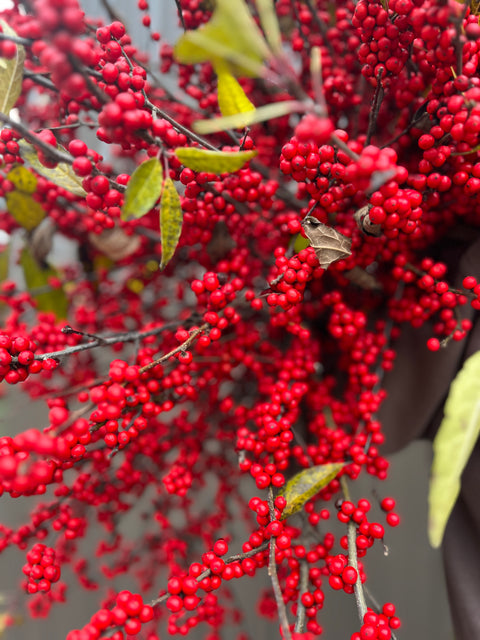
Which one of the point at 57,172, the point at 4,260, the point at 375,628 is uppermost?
the point at 4,260

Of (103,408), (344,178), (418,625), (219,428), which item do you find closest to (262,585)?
(418,625)

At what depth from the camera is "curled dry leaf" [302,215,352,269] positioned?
0.99ft

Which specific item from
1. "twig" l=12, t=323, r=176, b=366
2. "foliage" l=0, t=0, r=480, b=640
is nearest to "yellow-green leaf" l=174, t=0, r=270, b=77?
"foliage" l=0, t=0, r=480, b=640

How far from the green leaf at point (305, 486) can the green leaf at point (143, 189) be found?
0.23 m

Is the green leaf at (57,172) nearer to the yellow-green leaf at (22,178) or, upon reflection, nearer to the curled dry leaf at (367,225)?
the yellow-green leaf at (22,178)

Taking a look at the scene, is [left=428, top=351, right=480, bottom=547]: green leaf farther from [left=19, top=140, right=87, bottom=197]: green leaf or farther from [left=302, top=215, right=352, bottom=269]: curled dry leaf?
[left=19, top=140, right=87, bottom=197]: green leaf

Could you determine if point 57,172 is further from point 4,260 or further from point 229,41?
point 4,260

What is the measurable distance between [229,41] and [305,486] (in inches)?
11.5

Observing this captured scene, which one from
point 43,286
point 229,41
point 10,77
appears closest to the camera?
point 229,41

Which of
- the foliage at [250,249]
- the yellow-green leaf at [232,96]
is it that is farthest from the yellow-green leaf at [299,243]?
the yellow-green leaf at [232,96]

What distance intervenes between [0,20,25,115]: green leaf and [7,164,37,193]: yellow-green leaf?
0.11m

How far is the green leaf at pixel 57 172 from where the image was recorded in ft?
1.01

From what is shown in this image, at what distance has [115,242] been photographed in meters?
0.51

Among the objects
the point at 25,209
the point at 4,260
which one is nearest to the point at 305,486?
the point at 25,209
